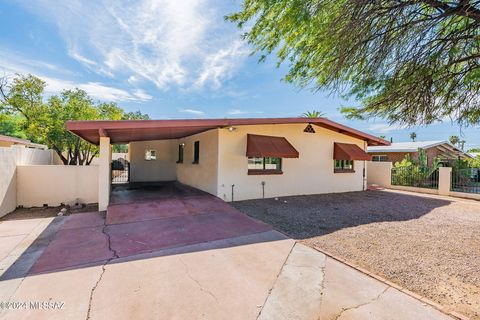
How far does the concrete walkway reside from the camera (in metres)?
3.10

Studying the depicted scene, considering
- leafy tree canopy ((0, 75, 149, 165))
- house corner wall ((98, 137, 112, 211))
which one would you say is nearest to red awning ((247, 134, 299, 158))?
house corner wall ((98, 137, 112, 211))

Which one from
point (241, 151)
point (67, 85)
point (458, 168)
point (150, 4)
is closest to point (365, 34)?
point (150, 4)

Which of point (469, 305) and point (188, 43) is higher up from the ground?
point (188, 43)

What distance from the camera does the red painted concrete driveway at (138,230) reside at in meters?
4.86

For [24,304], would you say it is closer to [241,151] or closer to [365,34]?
[365,34]

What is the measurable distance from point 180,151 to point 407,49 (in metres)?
15.0

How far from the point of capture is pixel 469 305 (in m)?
3.34

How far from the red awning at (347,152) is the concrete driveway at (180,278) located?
8.56m

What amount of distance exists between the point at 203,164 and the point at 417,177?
15031mm

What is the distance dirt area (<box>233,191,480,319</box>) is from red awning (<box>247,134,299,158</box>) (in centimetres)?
222

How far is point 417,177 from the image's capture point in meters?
16.1

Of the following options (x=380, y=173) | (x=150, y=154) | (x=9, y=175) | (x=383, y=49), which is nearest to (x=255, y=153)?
(x=383, y=49)

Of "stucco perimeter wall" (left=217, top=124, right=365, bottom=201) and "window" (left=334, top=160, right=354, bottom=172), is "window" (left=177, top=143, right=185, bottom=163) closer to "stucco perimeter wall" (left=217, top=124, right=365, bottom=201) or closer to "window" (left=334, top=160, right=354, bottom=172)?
"stucco perimeter wall" (left=217, top=124, right=365, bottom=201)

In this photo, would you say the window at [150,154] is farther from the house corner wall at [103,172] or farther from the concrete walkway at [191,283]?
the concrete walkway at [191,283]
